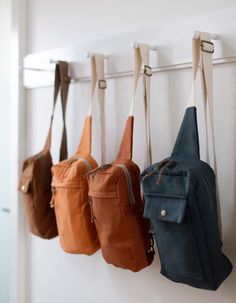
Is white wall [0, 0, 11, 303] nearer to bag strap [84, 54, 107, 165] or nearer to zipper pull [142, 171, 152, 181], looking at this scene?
bag strap [84, 54, 107, 165]

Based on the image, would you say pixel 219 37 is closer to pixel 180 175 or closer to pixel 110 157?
pixel 180 175

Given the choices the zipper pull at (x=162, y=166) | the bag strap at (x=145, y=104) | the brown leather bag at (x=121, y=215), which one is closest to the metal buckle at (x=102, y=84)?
the bag strap at (x=145, y=104)

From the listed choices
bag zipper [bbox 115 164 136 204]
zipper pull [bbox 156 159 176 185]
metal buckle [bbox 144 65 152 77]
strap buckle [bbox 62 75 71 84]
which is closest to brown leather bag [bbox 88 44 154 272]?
bag zipper [bbox 115 164 136 204]

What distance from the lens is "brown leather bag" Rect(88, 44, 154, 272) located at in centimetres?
85

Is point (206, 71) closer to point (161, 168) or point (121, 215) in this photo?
point (161, 168)

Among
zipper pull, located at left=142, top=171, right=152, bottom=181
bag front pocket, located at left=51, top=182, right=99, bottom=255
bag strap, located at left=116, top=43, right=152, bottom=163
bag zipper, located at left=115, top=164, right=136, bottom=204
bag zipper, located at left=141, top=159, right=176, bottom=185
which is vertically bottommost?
bag front pocket, located at left=51, top=182, right=99, bottom=255

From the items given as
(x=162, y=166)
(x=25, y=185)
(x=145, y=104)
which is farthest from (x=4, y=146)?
(x=162, y=166)

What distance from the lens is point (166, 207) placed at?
74 cm

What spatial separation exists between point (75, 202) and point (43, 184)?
0.56ft

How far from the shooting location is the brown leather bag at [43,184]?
108 cm

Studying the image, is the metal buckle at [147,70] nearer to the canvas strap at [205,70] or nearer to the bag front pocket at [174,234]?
the canvas strap at [205,70]

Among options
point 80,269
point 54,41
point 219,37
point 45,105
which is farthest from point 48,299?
point 219,37

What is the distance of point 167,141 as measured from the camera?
0.96m

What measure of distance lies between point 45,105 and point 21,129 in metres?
0.14
